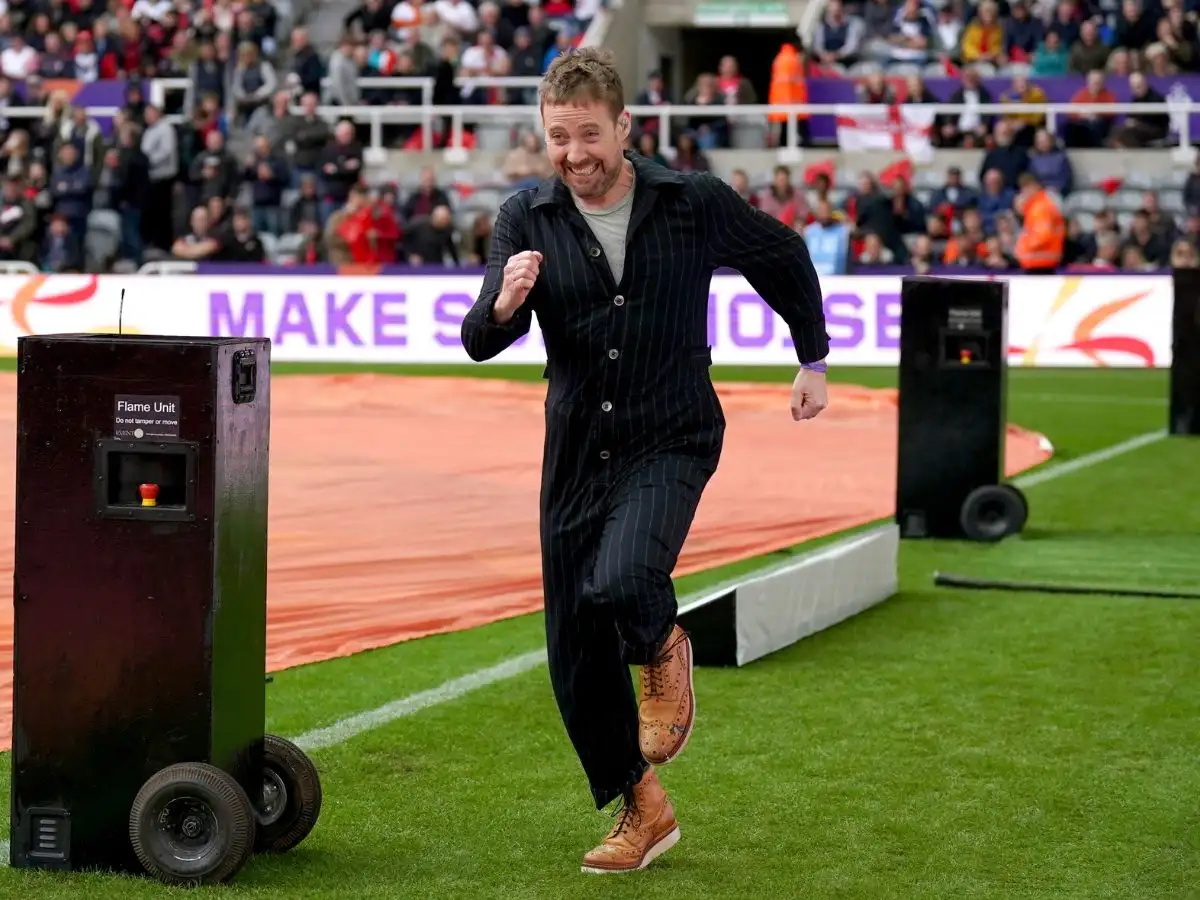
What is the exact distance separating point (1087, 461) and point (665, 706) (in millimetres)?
10886

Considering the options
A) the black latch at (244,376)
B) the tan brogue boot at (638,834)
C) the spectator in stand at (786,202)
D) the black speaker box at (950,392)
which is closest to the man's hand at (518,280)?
the black latch at (244,376)

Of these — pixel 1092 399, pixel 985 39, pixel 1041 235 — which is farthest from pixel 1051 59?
pixel 1092 399

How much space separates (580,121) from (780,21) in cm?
2942

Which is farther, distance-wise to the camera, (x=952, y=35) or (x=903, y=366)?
(x=952, y=35)

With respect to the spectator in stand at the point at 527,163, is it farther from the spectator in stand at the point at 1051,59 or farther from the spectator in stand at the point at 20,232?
the spectator in stand at the point at 1051,59

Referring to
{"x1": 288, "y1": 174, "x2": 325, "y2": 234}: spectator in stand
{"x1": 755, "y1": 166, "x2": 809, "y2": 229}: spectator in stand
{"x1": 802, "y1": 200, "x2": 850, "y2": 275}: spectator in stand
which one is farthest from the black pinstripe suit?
{"x1": 288, "y1": 174, "x2": 325, "y2": 234}: spectator in stand

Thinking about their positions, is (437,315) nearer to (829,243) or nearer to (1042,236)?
(829,243)

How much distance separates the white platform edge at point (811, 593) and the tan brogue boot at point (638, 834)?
8.57 feet

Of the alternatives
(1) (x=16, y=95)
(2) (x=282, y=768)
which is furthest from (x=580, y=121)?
(1) (x=16, y=95)

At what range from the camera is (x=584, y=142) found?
5152mm

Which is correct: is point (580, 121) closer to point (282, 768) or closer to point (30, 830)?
point (282, 768)

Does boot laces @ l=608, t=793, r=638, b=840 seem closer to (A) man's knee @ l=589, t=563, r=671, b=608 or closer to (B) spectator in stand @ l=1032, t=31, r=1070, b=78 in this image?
(A) man's knee @ l=589, t=563, r=671, b=608

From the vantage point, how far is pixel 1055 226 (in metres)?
23.5

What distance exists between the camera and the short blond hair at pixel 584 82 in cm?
510
